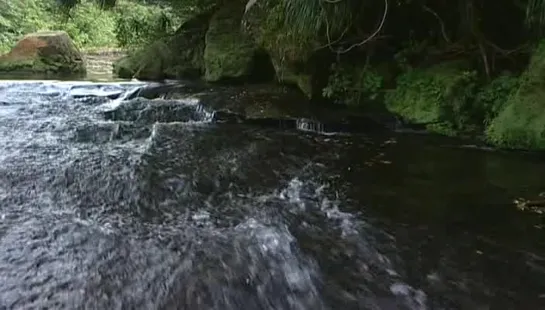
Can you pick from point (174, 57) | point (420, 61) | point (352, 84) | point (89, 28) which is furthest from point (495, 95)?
point (89, 28)

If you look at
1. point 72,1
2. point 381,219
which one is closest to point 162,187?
point 381,219

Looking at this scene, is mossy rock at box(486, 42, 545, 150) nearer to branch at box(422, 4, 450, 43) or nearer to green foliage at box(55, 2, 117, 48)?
branch at box(422, 4, 450, 43)

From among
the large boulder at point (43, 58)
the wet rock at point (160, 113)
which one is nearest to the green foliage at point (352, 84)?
the wet rock at point (160, 113)

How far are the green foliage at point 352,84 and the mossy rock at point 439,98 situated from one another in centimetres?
29

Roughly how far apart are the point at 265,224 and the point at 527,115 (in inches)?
126

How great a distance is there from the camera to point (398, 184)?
4.50m

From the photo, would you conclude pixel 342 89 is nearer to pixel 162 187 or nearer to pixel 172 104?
pixel 172 104

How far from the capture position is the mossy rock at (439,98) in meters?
6.20

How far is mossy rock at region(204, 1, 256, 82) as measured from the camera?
9.45 meters

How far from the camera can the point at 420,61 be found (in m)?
7.25

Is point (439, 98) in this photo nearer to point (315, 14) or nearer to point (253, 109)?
point (315, 14)

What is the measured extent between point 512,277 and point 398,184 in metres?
1.69

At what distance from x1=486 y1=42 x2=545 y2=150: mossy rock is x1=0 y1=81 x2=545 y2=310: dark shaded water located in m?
0.28

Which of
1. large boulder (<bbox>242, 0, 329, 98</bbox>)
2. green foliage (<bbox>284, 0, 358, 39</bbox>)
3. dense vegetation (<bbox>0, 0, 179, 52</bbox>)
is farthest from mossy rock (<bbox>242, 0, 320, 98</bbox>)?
dense vegetation (<bbox>0, 0, 179, 52</bbox>)
